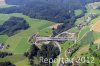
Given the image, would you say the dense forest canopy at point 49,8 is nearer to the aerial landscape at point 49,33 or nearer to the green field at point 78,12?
the aerial landscape at point 49,33

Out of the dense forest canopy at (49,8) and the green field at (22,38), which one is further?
the dense forest canopy at (49,8)

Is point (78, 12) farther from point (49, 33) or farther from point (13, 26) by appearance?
point (49, 33)

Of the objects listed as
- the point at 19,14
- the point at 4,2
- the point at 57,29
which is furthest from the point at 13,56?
the point at 4,2

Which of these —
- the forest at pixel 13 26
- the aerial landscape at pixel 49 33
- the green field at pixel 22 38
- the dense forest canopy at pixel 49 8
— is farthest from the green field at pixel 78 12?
the forest at pixel 13 26

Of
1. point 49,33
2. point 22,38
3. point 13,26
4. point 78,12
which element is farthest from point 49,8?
point 22,38

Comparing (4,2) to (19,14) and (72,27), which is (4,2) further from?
(72,27)

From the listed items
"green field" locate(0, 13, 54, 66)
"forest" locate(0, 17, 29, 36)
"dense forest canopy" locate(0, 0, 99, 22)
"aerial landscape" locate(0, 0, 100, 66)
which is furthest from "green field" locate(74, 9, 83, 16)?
"forest" locate(0, 17, 29, 36)

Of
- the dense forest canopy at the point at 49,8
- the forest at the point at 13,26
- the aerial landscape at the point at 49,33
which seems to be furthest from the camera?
the dense forest canopy at the point at 49,8

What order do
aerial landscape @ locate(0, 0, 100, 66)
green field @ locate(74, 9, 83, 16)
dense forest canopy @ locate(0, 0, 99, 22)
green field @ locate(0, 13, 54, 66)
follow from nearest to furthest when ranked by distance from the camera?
aerial landscape @ locate(0, 0, 100, 66), green field @ locate(0, 13, 54, 66), dense forest canopy @ locate(0, 0, 99, 22), green field @ locate(74, 9, 83, 16)

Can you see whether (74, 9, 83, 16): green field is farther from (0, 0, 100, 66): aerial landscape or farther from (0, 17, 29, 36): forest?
(0, 17, 29, 36): forest
